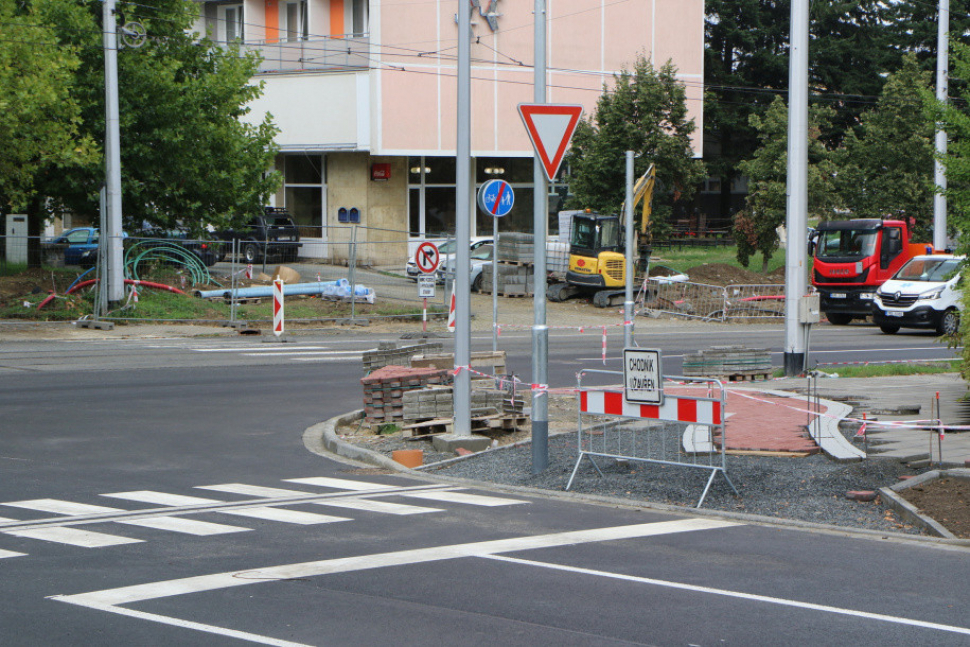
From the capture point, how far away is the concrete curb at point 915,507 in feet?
30.4

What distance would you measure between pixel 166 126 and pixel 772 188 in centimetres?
2339

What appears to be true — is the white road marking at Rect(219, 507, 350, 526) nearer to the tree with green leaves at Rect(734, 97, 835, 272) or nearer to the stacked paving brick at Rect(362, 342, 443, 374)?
the stacked paving brick at Rect(362, 342, 443, 374)

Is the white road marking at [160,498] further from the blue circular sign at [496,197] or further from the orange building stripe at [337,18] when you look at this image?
the orange building stripe at [337,18]

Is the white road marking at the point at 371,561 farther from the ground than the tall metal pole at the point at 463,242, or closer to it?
closer to it

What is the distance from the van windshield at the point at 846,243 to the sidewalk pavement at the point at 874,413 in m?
16.5

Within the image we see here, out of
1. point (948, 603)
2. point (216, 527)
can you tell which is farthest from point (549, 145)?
point (948, 603)

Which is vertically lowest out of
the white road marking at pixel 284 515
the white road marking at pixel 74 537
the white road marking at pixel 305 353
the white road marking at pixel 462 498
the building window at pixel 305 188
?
the white road marking at pixel 462 498

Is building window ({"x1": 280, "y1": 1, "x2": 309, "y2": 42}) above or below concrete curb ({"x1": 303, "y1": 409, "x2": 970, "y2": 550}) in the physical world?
above

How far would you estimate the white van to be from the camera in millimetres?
30594

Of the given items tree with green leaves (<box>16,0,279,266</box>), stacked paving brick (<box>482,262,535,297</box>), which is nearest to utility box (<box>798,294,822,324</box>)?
tree with green leaves (<box>16,0,279,266</box>)

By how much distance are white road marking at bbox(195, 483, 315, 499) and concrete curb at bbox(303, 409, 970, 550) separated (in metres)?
1.60

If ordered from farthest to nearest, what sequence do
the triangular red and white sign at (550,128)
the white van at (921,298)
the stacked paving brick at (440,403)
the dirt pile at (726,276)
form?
the dirt pile at (726,276) < the white van at (921,298) < the stacked paving brick at (440,403) < the triangular red and white sign at (550,128)

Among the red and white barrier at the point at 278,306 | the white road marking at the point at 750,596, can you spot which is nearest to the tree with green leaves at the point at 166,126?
the red and white barrier at the point at 278,306

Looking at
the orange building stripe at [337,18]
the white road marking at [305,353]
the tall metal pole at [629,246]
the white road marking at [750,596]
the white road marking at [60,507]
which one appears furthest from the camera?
the orange building stripe at [337,18]
